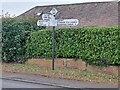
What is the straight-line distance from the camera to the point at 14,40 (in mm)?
17484

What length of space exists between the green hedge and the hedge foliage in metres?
0.77

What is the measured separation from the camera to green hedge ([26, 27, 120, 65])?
1345 cm

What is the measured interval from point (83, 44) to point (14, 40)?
481 centimetres

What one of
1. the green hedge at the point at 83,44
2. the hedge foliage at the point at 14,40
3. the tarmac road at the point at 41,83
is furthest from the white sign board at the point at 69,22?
the hedge foliage at the point at 14,40

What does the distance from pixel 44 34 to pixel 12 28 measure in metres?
2.46

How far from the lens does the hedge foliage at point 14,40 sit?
1741 cm

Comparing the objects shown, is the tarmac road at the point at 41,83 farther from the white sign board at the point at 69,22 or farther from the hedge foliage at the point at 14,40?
the hedge foliage at the point at 14,40

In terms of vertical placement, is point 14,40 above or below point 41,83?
above

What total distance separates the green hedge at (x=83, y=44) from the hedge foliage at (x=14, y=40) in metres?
0.77

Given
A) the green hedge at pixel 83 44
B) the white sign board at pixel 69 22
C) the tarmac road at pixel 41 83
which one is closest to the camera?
the tarmac road at pixel 41 83

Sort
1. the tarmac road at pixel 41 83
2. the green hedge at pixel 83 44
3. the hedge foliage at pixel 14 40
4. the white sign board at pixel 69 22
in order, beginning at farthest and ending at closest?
1. the hedge foliage at pixel 14 40
2. the white sign board at pixel 69 22
3. the green hedge at pixel 83 44
4. the tarmac road at pixel 41 83

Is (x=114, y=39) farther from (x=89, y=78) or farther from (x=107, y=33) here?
(x=89, y=78)

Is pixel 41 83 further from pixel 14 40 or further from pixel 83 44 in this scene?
pixel 14 40

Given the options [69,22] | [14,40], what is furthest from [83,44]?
[14,40]
